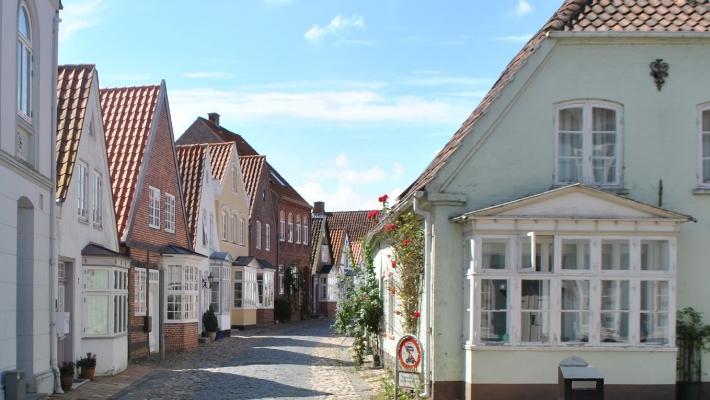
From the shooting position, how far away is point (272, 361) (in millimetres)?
23188

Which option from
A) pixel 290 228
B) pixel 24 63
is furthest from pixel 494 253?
pixel 290 228

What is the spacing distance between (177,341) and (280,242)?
22120 millimetres

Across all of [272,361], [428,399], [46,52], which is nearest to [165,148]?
[272,361]

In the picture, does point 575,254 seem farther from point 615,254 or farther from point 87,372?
point 87,372

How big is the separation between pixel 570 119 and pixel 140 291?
13.9m

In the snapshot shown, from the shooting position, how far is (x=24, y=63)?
14703mm

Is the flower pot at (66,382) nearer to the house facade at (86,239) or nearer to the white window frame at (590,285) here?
the house facade at (86,239)

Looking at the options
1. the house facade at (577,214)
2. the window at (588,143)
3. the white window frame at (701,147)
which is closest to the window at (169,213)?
the house facade at (577,214)

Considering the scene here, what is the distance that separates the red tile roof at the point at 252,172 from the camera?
43281 mm

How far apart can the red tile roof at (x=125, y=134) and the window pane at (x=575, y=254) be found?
12.7 meters

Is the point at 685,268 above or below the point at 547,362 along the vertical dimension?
above

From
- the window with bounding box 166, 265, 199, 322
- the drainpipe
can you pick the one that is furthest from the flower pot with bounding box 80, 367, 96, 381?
the window with bounding box 166, 265, 199, 322

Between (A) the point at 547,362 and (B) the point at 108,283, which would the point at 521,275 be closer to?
(A) the point at 547,362

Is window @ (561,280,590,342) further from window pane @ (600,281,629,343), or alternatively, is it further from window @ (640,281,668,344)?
window @ (640,281,668,344)
